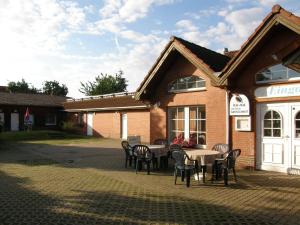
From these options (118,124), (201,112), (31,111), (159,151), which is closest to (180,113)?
(201,112)

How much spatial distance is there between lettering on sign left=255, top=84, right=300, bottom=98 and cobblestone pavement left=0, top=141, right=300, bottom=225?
8.23 ft

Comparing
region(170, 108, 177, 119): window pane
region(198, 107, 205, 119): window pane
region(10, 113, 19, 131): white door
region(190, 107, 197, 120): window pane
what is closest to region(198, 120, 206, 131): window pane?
region(198, 107, 205, 119): window pane

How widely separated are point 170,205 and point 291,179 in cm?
451

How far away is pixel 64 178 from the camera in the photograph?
36.5ft

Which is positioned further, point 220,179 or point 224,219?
point 220,179

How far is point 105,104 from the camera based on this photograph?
3130 cm

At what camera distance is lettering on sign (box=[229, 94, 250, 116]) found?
12078mm

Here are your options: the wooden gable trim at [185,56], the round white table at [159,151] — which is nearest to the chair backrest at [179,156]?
the round white table at [159,151]

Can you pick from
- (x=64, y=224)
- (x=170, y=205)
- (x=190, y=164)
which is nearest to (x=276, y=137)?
(x=190, y=164)

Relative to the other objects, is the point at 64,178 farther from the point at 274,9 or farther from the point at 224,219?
the point at 274,9

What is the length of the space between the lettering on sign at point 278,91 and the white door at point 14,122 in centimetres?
2982

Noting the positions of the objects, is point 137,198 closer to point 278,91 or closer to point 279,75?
point 278,91

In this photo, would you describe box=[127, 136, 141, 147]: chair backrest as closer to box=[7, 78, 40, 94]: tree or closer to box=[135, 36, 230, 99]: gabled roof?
box=[135, 36, 230, 99]: gabled roof

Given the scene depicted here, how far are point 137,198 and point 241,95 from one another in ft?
18.8
